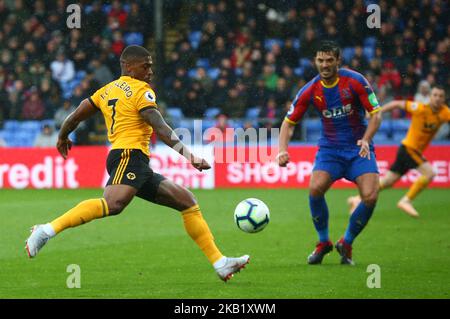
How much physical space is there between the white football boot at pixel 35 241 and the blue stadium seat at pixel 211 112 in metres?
12.9

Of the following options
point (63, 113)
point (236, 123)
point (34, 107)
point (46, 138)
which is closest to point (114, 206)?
point (236, 123)

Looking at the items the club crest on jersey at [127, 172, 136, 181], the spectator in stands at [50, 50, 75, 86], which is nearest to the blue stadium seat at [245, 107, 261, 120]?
the spectator in stands at [50, 50, 75, 86]

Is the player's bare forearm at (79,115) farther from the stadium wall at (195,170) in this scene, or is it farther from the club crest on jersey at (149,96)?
the stadium wall at (195,170)

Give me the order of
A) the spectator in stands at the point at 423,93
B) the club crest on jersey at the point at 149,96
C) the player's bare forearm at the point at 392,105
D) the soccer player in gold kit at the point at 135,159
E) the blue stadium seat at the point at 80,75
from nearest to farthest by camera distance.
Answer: the soccer player in gold kit at the point at 135,159
the club crest on jersey at the point at 149,96
the player's bare forearm at the point at 392,105
the spectator in stands at the point at 423,93
the blue stadium seat at the point at 80,75

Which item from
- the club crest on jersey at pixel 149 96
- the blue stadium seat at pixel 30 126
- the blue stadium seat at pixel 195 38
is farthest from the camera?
the blue stadium seat at pixel 195 38

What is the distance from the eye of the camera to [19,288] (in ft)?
23.5

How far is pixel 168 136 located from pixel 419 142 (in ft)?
24.7

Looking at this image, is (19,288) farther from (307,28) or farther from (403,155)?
(307,28)

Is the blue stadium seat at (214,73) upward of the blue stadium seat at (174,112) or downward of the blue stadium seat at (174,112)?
upward

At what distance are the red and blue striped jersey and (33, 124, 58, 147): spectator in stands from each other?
10697 millimetres

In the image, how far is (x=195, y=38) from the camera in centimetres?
2145

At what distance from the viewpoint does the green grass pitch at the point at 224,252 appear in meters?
7.11

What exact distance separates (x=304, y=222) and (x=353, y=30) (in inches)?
358

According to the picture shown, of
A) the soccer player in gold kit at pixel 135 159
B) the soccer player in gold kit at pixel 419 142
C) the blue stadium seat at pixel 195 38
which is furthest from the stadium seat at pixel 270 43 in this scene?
the soccer player in gold kit at pixel 135 159
